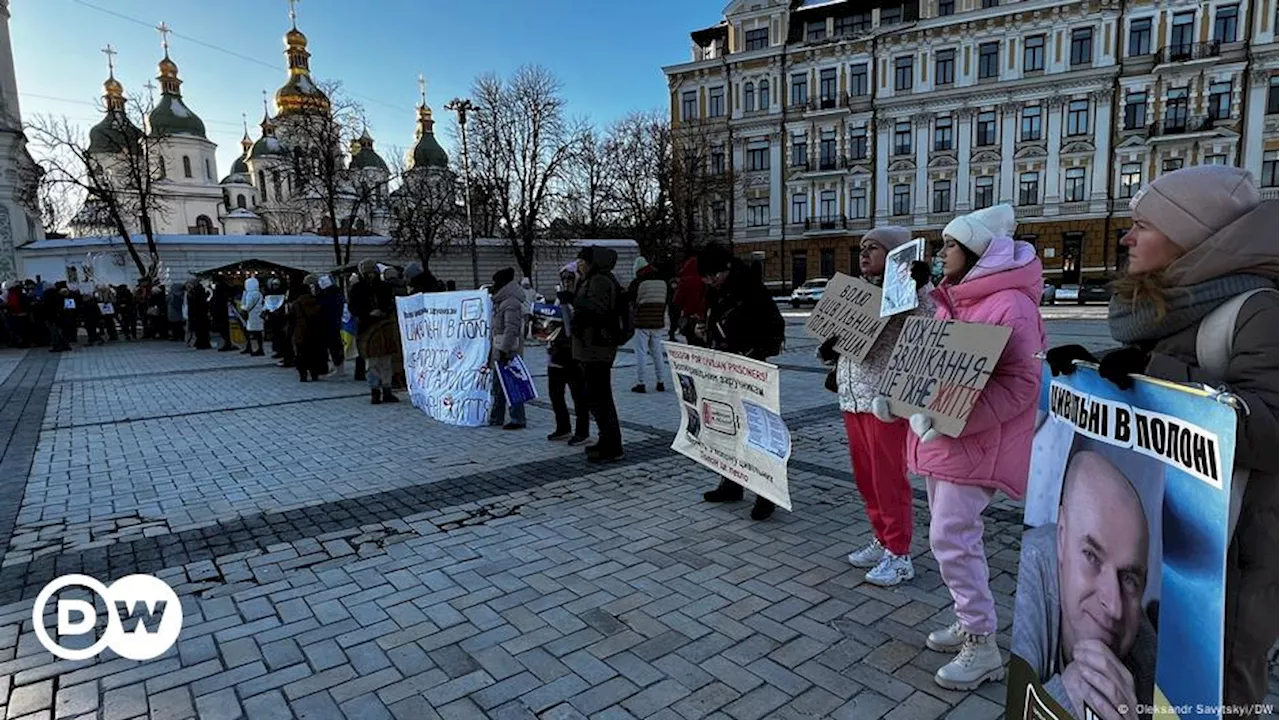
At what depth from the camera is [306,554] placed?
4504 mm

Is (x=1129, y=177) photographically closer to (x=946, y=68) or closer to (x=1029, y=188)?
(x=1029, y=188)

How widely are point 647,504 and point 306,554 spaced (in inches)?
93.2

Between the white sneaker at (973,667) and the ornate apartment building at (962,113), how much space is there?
4498 cm

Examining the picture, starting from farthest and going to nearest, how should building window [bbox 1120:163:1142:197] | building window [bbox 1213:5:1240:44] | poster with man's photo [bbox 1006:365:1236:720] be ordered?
1. building window [bbox 1120:163:1142:197]
2. building window [bbox 1213:5:1240:44]
3. poster with man's photo [bbox 1006:365:1236:720]

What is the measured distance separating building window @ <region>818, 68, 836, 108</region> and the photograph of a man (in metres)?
52.7

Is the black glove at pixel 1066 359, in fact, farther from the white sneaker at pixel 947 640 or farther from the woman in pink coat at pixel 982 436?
the white sneaker at pixel 947 640

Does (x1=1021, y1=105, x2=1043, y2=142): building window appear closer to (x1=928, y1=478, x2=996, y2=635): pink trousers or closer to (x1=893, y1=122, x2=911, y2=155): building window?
(x1=893, y1=122, x2=911, y2=155): building window

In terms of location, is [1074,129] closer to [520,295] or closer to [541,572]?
[520,295]

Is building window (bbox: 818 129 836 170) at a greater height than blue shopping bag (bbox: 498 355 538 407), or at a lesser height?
greater

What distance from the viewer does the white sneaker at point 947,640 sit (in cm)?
309

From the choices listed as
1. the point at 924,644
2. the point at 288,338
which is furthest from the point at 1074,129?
the point at 924,644

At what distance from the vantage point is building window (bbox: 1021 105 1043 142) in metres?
44.2

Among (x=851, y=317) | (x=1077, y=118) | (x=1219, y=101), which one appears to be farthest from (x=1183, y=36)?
(x=851, y=317)

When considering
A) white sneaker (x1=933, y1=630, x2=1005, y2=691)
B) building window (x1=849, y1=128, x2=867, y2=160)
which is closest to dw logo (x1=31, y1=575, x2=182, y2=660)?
white sneaker (x1=933, y1=630, x2=1005, y2=691)
